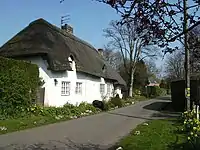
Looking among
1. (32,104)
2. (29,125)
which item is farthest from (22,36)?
(29,125)

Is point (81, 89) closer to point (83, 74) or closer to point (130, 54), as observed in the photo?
point (83, 74)

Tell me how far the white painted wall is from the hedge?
9.85 feet

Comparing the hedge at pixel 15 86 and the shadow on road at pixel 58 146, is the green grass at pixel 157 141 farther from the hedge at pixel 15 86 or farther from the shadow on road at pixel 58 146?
the hedge at pixel 15 86

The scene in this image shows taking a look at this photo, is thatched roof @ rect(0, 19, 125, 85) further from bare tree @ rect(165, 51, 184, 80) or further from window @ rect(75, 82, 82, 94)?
bare tree @ rect(165, 51, 184, 80)

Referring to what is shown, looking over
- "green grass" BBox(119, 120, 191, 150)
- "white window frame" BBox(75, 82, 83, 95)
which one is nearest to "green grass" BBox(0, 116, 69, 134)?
"green grass" BBox(119, 120, 191, 150)

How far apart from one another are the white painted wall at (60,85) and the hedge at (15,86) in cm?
300

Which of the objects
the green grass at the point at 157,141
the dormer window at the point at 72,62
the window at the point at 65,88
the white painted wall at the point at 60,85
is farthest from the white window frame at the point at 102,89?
the green grass at the point at 157,141

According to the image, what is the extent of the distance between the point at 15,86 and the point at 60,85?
6.58 m

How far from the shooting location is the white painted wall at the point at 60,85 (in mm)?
23188

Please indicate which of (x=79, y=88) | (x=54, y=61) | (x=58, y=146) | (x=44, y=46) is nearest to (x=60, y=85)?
(x=54, y=61)

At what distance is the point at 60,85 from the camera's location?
79.6 ft

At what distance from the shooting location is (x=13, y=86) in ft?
58.3

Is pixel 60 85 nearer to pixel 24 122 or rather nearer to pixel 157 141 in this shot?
pixel 24 122

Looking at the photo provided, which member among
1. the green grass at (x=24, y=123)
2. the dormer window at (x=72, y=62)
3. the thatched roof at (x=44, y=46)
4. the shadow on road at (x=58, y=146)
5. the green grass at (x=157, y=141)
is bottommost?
the shadow on road at (x=58, y=146)
